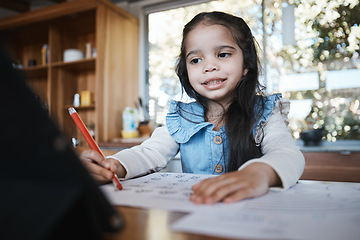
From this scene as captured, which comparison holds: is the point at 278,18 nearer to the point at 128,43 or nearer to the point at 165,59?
the point at 165,59

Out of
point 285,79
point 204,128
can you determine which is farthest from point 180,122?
point 285,79

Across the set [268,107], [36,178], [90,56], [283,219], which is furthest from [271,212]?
[90,56]

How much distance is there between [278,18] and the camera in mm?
2156

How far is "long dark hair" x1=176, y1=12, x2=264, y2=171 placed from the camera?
33.2 inches

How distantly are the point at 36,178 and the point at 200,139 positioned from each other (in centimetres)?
75

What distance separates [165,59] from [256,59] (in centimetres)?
167

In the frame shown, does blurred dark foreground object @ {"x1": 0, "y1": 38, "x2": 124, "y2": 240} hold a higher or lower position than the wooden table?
higher

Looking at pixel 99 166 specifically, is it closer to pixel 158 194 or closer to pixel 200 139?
pixel 158 194

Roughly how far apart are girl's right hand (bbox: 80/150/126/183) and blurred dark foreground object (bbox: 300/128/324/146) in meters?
1.59

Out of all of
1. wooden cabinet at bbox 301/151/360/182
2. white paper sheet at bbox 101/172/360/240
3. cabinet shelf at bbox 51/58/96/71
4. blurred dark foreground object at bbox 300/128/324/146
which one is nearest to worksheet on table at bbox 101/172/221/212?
white paper sheet at bbox 101/172/360/240

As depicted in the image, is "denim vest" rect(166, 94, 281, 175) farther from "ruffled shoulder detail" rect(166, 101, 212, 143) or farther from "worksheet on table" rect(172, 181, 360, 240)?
"worksheet on table" rect(172, 181, 360, 240)

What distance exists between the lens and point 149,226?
283mm

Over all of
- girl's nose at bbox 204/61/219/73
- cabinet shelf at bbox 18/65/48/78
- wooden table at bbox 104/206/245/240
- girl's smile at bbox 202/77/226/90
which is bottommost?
wooden table at bbox 104/206/245/240

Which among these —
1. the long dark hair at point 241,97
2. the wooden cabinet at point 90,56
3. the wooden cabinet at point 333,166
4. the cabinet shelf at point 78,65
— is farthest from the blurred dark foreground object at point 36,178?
the cabinet shelf at point 78,65
